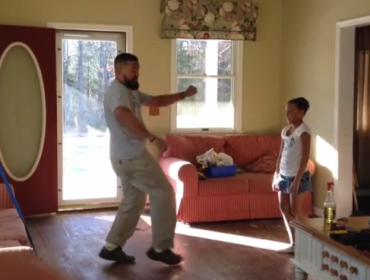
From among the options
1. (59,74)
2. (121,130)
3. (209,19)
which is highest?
(209,19)

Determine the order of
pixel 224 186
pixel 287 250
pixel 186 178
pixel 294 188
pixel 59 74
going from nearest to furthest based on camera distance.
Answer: pixel 294 188 < pixel 287 250 < pixel 186 178 < pixel 224 186 < pixel 59 74

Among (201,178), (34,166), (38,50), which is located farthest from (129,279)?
(38,50)

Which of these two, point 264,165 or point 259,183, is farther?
point 264,165

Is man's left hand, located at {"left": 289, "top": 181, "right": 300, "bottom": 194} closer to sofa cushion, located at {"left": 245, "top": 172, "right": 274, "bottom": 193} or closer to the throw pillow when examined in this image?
sofa cushion, located at {"left": 245, "top": 172, "right": 274, "bottom": 193}

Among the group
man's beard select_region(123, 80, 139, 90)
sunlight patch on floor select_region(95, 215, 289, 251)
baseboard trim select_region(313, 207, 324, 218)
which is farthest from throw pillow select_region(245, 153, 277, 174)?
man's beard select_region(123, 80, 139, 90)

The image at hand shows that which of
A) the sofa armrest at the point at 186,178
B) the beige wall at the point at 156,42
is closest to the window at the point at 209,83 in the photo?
the beige wall at the point at 156,42

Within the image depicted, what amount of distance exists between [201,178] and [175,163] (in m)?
0.30

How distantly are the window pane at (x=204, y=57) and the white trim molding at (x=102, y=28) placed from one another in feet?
1.87

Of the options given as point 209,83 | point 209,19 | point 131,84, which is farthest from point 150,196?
point 209,19

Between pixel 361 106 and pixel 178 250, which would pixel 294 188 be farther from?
pixel 361 106

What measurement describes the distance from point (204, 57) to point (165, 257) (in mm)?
2998

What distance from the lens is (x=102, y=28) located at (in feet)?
19.4

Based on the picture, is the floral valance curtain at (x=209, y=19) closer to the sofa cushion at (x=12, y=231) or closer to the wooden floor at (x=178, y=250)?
the wooden floor at (x=178, y=250)

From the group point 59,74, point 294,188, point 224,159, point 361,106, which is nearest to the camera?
point 294,188
